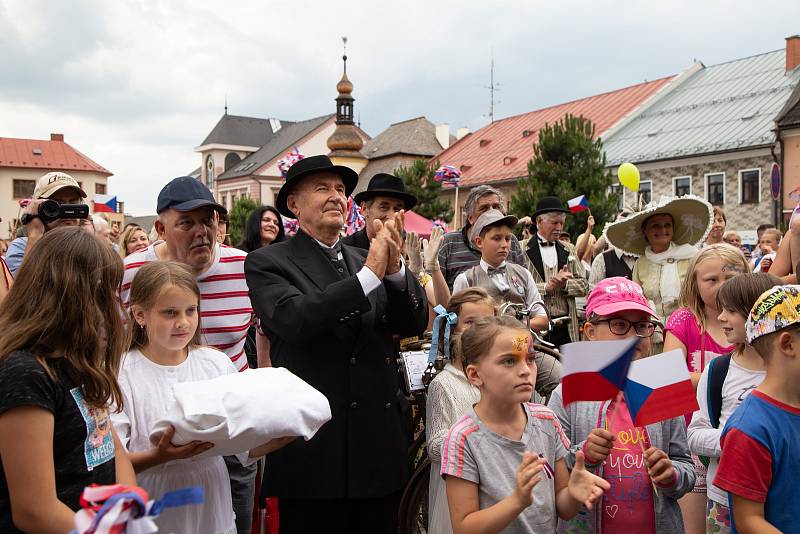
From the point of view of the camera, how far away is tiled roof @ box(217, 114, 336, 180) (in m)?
84.1

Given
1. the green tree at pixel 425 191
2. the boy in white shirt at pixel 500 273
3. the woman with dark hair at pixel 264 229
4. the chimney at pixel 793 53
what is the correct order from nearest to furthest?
the boy in white shirt at pixel 500 273
the woman with dark hair at pixel 264 229
the chimney at pixel 793 53
the green tree at pixel 425 191

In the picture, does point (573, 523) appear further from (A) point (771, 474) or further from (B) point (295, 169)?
(B) point (295, 169)

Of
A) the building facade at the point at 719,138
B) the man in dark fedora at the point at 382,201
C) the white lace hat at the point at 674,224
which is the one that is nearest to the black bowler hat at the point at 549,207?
the white lace hat at the point at 674,224

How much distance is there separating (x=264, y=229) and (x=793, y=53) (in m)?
36.2

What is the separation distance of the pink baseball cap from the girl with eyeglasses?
70cm

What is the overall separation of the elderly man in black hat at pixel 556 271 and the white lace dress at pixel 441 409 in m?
3.50

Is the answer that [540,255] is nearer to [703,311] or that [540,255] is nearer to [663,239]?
[663,239]

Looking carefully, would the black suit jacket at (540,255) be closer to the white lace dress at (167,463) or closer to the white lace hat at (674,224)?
the white lace hat at (674,224)

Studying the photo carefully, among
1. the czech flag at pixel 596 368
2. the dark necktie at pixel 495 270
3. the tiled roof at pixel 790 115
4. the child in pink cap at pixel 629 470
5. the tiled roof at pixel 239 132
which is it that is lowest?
the child in pink cap at pixel 629 470

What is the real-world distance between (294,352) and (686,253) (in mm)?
3525

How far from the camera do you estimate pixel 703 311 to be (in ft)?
13.9

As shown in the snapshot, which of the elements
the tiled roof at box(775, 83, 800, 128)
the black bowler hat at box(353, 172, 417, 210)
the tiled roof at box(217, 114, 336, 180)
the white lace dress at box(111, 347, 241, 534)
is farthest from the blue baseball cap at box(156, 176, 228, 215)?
the tiled roof at box(217, 114, 336, 180)

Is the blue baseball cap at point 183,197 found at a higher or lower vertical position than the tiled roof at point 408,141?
lower

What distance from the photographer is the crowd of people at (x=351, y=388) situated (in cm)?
224
